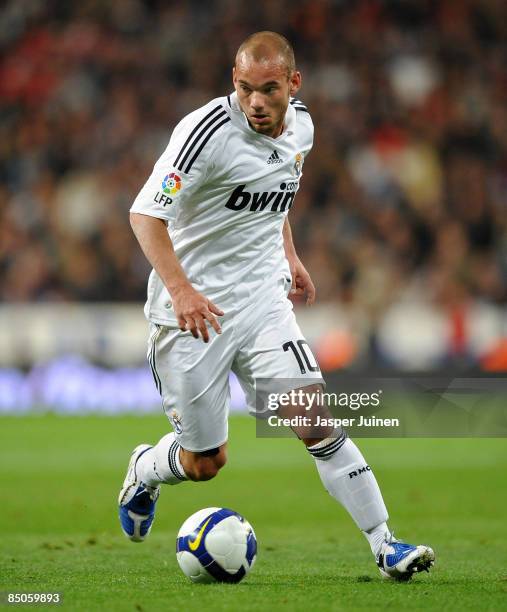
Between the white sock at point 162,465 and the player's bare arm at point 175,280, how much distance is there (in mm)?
1085

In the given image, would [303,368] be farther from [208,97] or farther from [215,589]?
[208,97]

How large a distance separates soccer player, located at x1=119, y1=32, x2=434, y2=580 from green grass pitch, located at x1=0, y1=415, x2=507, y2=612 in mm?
484

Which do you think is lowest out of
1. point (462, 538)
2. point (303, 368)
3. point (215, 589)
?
point (462, 538)

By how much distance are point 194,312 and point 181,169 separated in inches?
26.7

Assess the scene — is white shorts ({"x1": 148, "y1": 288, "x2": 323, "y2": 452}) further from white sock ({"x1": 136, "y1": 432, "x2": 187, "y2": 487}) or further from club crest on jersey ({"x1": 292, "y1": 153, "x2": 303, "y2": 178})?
club crest on jersey ({"x1": 292, "y1": 153, "x2": 303, "y2": 178})

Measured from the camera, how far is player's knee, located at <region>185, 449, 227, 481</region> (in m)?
5.65

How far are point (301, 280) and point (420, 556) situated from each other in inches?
66.9

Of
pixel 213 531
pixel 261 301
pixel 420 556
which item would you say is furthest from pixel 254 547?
pixel 261 301

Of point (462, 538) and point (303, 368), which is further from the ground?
point (303, 368)

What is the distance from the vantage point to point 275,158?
5441 mm

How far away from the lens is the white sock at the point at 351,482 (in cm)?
524

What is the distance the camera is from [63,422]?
14.0 meters

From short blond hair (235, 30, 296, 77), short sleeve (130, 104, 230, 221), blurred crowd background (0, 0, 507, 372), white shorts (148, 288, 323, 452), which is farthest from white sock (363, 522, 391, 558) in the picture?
blurred crowd background (0, 0, 507, 372)

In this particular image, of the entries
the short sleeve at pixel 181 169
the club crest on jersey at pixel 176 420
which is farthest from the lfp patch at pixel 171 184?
the club crest on jersey at pixel 176 420
